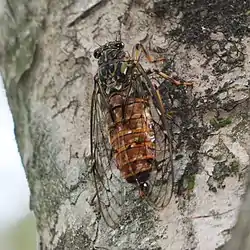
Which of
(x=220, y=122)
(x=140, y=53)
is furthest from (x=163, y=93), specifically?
(x=220, y=122)

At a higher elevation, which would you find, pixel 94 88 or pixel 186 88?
pixel 94 88

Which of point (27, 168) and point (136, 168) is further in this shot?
point (27, 168)

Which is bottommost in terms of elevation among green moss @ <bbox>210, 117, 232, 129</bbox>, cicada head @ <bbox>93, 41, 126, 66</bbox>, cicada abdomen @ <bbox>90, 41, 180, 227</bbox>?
green moss @ <bbox>210, 117, 232, 129</bbox>

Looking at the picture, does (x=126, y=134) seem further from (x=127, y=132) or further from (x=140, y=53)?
(x=140, y=53)

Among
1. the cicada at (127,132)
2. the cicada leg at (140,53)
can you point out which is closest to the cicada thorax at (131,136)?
the cicada at (127,132)

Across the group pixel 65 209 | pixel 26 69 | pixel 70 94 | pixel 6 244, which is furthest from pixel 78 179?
pixel 6 244

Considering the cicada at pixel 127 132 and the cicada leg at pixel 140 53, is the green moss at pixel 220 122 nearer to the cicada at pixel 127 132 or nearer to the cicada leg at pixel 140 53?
the cicada at pixel 127 132

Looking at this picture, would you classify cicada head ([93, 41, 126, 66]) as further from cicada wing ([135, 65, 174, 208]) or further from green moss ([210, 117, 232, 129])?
green moss ([210, 117, 232, 129])

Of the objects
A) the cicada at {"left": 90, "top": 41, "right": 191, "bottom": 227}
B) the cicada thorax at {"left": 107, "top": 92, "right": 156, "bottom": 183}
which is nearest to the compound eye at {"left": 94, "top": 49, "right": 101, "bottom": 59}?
the cicada at {"left": 90, "top": 41, "right": 191, "bottom": 227}

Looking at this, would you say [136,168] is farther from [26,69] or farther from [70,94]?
[26,69]
